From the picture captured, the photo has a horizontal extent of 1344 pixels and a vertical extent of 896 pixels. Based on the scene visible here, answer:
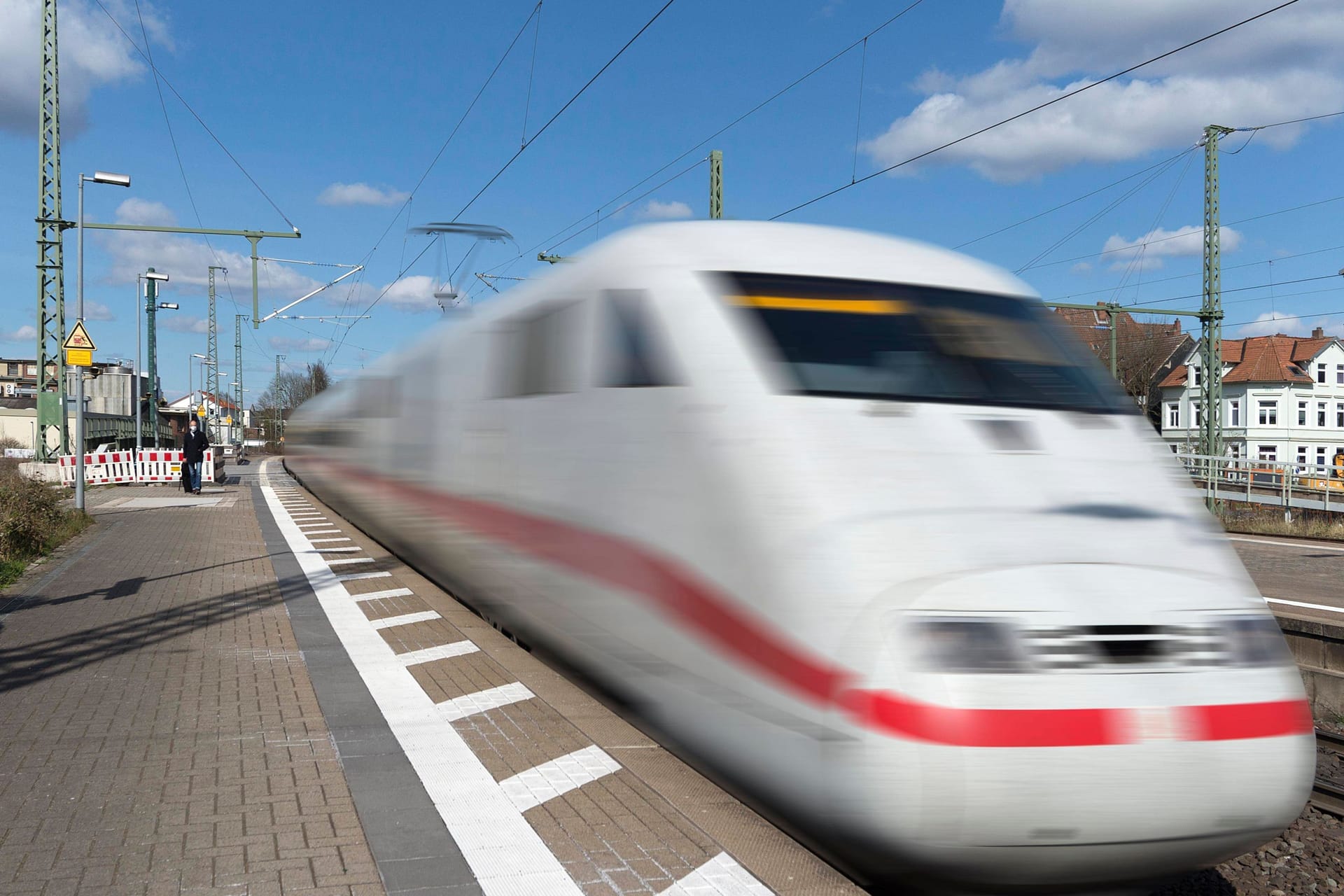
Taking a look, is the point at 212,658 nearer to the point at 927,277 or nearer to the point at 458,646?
the point at 458,646

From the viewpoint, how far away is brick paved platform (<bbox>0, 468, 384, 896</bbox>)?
4102 millimetres

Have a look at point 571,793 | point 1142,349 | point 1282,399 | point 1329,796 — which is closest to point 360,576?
point 571,793

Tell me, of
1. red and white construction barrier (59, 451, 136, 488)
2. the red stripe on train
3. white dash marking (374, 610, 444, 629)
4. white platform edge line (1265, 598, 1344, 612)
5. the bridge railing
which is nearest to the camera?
the red stripe on train

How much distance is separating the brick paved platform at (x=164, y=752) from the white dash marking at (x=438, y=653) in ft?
2.50

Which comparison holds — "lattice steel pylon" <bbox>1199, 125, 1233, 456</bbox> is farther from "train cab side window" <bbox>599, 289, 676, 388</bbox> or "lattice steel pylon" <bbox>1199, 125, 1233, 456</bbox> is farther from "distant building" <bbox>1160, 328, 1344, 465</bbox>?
"distant building" <bbox>1160, 328, 1344, 465</bbox>

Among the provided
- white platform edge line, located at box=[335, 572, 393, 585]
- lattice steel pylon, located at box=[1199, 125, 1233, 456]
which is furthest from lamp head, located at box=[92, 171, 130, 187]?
lattice steel pylon, located at box=[1199, 125, 1233, 456]

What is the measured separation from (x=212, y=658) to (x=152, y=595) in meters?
3.31

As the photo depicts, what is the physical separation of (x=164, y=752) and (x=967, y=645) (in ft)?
14.1

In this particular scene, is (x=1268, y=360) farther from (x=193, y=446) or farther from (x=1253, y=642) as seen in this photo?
(x=1253, y=642)

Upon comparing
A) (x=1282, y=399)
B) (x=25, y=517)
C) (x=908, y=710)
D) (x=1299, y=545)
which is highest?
(x=1282, y=399)

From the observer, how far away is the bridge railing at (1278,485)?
79.5 feet

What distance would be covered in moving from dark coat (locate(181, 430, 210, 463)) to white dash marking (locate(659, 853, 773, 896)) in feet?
82.4

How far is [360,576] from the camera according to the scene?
1277cm

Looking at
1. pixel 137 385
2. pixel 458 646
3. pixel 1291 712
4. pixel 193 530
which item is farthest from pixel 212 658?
pixel 137 385
